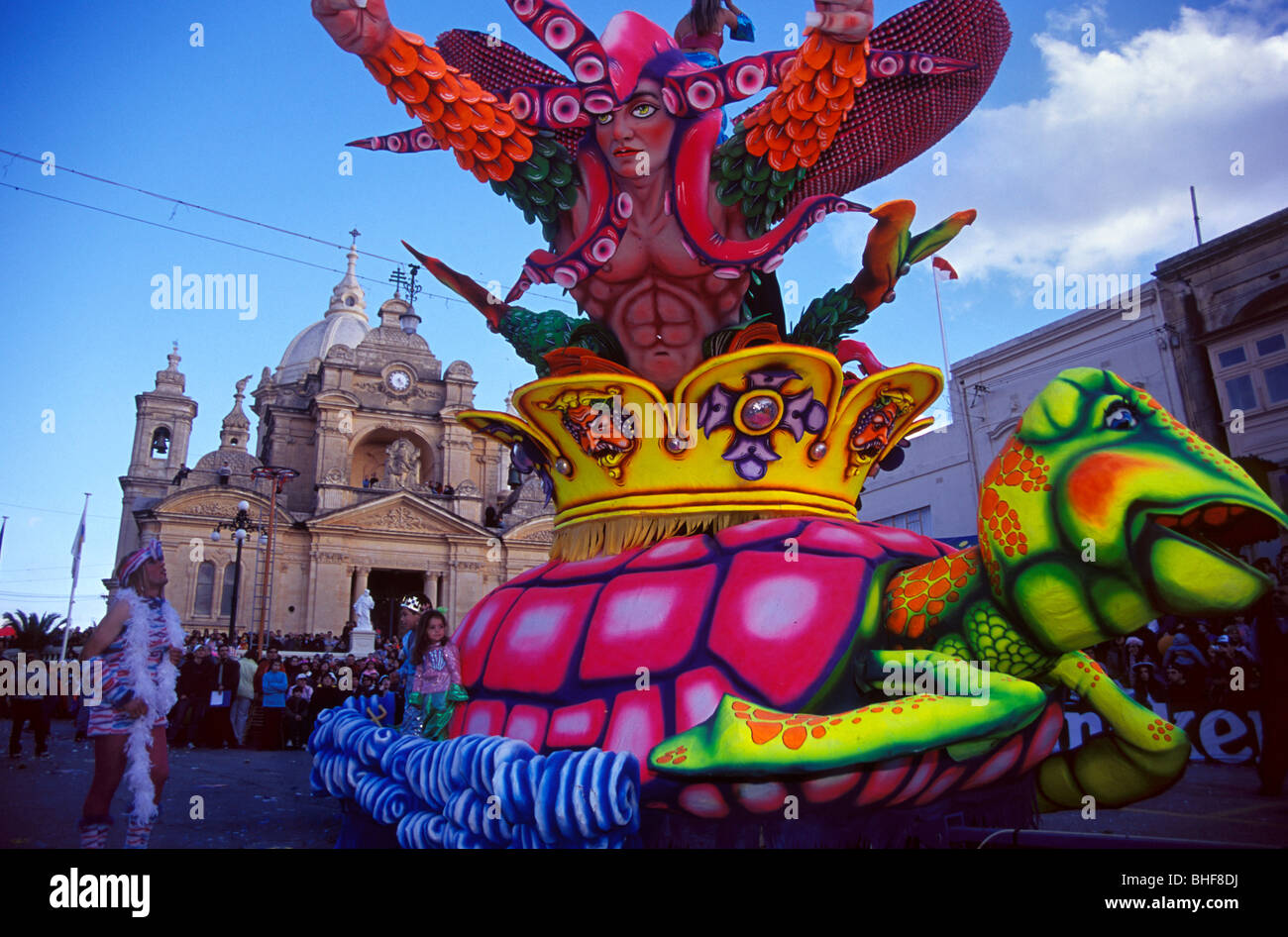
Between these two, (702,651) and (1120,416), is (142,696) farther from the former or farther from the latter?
(1120,416)

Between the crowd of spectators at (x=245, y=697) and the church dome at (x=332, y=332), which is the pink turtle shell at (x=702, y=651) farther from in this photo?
the church dome at (x=332, y=332)

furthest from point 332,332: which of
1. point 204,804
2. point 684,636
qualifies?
point 684,636

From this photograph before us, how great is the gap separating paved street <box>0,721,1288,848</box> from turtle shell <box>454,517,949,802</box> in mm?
2532

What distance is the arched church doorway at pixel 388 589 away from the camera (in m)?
35.1

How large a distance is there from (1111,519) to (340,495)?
34493mm

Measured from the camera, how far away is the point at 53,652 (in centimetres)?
2031

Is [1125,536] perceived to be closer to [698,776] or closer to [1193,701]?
[698,776]

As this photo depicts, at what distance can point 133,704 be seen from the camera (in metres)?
4.28

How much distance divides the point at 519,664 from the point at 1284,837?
414 cm

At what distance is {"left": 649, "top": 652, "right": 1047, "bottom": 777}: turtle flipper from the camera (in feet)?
9.61

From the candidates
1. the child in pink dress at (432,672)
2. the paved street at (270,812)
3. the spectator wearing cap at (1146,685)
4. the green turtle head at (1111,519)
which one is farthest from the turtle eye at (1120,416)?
the spectator wearing cap at (1146,685)
